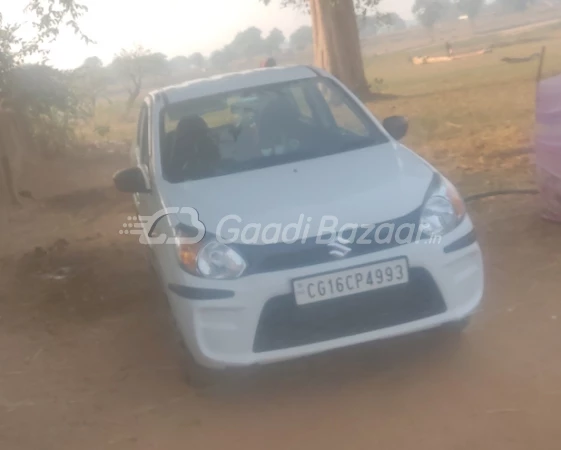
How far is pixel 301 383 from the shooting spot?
4176 millimetres

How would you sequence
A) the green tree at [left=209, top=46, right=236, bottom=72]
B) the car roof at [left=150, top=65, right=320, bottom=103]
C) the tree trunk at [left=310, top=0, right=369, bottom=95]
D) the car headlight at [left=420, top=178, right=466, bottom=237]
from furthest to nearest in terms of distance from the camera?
the tree trunk at [left=310, top=0, right=369, bottom=95], the green tree at [left=209, top=46, right=236, bottom=72], the car roof at [left=150, top=65, right=320, bottom=103], the car headlight at [left=420, top=178, right=466, bottom=237]

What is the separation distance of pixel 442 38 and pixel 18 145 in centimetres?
1921

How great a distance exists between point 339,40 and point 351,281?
46.9 ft

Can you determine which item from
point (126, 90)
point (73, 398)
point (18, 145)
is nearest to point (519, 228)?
point (73, 398)

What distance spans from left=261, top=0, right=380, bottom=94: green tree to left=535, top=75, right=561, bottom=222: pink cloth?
1137 centimetres

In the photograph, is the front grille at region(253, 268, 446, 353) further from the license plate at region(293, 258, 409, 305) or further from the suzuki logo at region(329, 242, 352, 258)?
the suzuki logo at region(329, 242, 352, 258)

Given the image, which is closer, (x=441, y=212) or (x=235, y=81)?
(x=441, y=212)

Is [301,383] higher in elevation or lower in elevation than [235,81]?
lower

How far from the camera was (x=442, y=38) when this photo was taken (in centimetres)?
2850

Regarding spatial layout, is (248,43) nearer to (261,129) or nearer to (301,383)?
(261,129)

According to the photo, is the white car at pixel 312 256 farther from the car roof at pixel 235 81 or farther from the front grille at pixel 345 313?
the car roof at pixel 235 81

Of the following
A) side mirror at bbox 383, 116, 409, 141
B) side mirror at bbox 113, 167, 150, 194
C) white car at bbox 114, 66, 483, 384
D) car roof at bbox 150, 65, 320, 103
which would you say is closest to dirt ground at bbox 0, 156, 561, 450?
white car at bbox 114, 66, 483, 384

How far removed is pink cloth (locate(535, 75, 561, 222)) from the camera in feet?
18.8

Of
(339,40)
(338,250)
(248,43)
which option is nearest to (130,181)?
(338,250)
